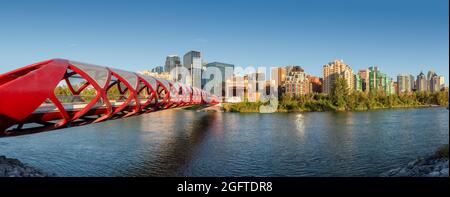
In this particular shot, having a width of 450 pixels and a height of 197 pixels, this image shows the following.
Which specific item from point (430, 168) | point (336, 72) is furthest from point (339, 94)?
point (430, 168)

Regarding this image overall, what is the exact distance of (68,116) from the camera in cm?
889

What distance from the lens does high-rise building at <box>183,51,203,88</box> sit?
100 meters

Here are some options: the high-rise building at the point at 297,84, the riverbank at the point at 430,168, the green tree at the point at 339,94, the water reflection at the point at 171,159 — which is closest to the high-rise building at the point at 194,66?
the high-rise building at the point at 297,84

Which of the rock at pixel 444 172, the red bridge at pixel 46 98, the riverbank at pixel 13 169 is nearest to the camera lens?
the red bridge at pixel 46 98

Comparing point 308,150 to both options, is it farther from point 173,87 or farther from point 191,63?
point 191,63

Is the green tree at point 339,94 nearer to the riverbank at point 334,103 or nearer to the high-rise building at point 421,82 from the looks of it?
the riverbank at point 334,103

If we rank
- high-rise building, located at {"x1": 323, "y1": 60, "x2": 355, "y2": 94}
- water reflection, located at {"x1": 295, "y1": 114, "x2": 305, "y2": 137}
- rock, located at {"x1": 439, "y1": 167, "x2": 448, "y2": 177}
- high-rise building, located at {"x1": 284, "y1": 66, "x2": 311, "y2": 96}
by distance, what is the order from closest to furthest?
→ rock, located at {"x1": 439, "y1": 167, "x2": 448, "y2": 177}, water reflection, located at {"x1": 295, "y1": 114, "x2": 305, "y2": 137}, high-rise building, located at {"x1": 323, "y1": 60, "x2": 355, "y2": 94}, high-rise building, located at {"x1": 284, "y1": 66, "x2": 311, "y2": 96}

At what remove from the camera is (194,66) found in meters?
110

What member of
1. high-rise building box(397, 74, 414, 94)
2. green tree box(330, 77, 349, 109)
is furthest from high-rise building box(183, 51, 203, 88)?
high-rise building box(397, 74, 414, 94)

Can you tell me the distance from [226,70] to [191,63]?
1862 cm

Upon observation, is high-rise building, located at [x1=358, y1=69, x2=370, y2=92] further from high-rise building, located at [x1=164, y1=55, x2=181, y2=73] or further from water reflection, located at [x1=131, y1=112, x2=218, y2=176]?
water reflection, located at [x1=131, y1=112, x2=218, y2=176]

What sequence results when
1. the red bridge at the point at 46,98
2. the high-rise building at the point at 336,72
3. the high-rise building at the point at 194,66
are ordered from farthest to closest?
the high-rise building at the point at 194,66 < the high-rise building at the point at 336,72 < the red bridge at the point at 46,98

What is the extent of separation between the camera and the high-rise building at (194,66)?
100 m
